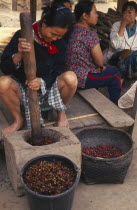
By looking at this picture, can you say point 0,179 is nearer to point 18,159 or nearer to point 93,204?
point 18,159

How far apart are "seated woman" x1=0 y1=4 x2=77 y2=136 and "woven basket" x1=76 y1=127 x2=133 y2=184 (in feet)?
1.02

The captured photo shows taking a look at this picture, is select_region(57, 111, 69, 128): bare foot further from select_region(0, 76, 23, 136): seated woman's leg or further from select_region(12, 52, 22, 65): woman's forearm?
select_region(12, 52, 22, 65): woman's forearm

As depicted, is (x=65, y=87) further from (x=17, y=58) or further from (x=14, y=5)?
(x=14, y=5)

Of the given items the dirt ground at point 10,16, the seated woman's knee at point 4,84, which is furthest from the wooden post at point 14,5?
the seated woman's knee at point 4,84

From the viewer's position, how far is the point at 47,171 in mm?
2439

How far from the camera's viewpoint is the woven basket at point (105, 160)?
9.18 feet

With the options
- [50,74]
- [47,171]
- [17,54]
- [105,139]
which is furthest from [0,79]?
[105,139]

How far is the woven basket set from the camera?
2.80 meters

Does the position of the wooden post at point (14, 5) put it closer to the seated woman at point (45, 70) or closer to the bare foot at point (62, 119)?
the seated woman at point (45, 70)

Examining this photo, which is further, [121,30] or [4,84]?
[121,30]

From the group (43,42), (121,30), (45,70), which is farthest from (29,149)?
(121,30)

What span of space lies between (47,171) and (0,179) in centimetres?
80

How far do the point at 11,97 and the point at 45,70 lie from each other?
1.49 ft

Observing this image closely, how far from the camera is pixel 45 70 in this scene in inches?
123
